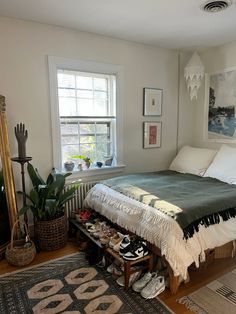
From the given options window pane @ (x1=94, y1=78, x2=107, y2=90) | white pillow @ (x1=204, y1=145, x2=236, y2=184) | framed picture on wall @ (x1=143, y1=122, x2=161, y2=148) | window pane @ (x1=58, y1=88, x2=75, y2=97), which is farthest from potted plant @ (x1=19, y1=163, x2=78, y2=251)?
white pillow @ (x1=204, y1=145, x2=236, y2=184)

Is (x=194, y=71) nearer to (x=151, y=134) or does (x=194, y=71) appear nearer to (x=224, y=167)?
(x=151, y=134)

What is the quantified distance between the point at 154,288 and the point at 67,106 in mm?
2136

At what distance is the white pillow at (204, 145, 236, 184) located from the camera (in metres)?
2.70

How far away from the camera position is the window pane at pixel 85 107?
291cm

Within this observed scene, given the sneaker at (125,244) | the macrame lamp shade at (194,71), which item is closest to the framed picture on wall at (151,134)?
the macrame lamp shade at (194,71)

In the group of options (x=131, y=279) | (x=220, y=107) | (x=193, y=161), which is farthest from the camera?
(x=220, y=107)

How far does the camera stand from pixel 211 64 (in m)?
3.44

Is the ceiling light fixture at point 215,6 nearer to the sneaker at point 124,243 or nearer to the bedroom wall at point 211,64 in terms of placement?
the bedroom wall at point 211,64

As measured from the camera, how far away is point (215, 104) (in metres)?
3.42

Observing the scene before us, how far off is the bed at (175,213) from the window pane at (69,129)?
77cm

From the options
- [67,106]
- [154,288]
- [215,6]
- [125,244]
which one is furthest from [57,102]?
[154,288]

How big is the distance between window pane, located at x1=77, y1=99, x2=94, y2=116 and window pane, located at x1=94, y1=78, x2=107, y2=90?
0.20 meters

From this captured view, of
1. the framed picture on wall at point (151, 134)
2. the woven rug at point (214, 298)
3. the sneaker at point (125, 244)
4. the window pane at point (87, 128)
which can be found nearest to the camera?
the woven rug at point (214, 298)

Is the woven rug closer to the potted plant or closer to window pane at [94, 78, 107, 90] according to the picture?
the potted plant
